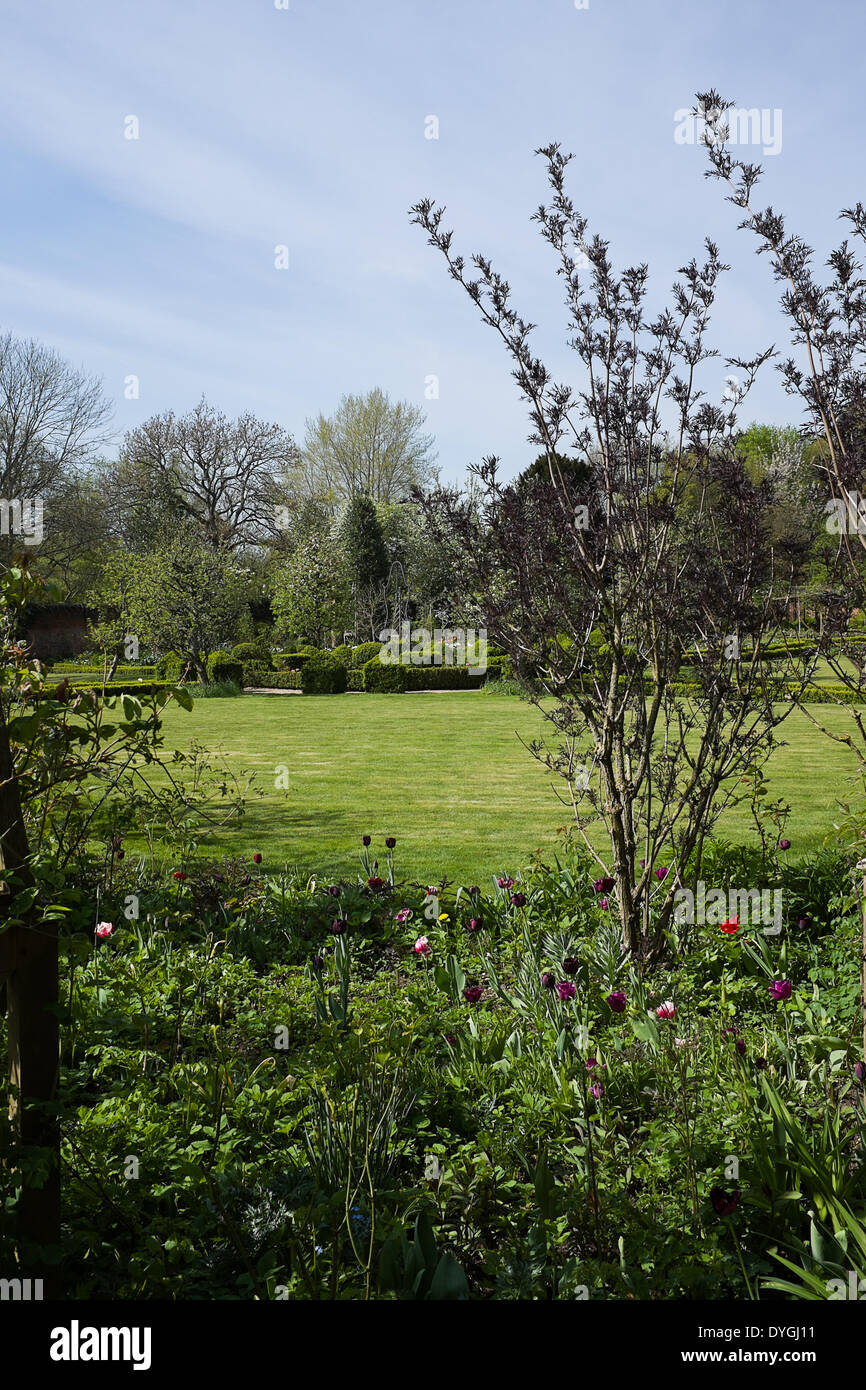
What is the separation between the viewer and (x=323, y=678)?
21.5 m

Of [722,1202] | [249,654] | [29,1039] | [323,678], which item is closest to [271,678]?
[249,654]

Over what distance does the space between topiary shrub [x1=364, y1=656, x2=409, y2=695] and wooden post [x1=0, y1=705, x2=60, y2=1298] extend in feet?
63.4

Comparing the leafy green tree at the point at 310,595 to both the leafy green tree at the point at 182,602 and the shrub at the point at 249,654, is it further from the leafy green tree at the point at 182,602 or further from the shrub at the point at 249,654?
the shrub at the point at 249,654

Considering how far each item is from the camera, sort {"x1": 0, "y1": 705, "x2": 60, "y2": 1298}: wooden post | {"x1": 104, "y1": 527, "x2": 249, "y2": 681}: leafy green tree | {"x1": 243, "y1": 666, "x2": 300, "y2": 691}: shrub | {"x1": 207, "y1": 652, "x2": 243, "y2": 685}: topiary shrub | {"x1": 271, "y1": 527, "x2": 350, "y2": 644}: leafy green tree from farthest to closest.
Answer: {"x1": 271, "y1": 527, "x2": 350, "y2": 644}: leafy green tree < {"x1": 243, "y1": 666, "x2": 300, "y2": 691}: shrub < {"x1": 104, "y1": 527, "x2": 249, "y2": 681}: leafy green tree < {"x1": 207, "y1": 652, "x2": 243, "y2": 685}: topiary shrub < {"x1": 0, "y1": 705, "x2": 60, "y2": 1298}: wooden post

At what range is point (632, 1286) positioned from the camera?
1.98 metres

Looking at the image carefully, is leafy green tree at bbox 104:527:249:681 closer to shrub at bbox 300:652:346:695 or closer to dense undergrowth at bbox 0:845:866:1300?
shrub at bbox 300:652:346:695

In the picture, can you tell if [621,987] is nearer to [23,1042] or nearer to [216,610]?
[23,1042]

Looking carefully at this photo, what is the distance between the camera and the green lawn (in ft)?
21.4

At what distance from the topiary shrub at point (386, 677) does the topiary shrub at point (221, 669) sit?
3.27m

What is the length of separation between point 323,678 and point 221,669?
2.62 m

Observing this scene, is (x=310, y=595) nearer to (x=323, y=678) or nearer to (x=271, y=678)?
(x=271, y=678)

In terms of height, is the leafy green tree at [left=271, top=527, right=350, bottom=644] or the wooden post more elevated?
the leafy green tree at [left=271, top=527, right=350, bottom=644]

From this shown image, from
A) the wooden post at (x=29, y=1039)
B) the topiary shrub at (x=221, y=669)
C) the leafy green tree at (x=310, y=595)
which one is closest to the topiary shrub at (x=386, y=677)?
the topiary shrub at (x=221, y=669)

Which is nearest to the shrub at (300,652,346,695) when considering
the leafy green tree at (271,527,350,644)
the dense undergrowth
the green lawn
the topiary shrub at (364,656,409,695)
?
the topiary shrub at (364,656,409,695)
